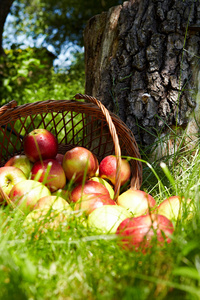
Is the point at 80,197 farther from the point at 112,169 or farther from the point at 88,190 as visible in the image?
the point at 112,169

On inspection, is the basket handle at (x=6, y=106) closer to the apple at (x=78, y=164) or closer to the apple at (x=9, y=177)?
the apple at (x=9, y=177)

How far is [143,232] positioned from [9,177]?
3.06ft

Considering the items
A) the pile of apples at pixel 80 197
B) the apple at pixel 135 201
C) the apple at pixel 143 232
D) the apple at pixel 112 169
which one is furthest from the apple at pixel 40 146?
the apple at pixel 143 232

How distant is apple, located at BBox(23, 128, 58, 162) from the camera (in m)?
1.79

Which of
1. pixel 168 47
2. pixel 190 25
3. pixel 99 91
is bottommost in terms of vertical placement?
pixel 99 91

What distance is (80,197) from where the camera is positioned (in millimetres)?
1508

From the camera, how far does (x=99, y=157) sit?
84.3 inches

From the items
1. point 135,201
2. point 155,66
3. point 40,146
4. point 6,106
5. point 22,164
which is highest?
point 155,66

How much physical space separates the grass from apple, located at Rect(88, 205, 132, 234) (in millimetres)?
80

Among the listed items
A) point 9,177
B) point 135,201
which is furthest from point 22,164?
point 135,201

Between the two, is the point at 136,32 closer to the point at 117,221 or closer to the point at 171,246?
the point at 117,221

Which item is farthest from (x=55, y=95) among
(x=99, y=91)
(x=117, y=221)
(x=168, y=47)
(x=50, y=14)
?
(x=50, y=14)

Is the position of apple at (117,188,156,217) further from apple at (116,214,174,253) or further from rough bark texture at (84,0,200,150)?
rough bark texture at (84,0,200,150)

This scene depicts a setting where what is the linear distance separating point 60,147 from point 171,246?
1.37 meters
